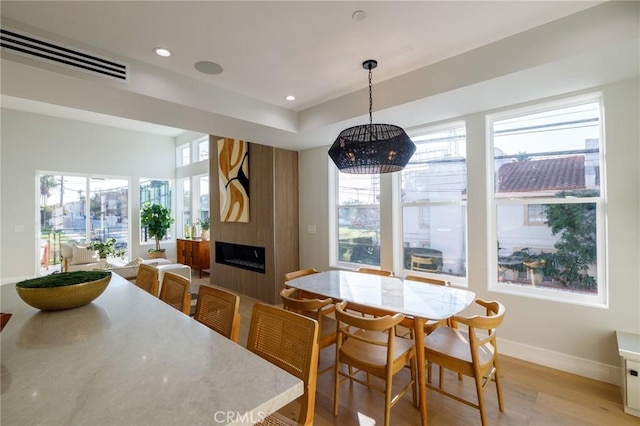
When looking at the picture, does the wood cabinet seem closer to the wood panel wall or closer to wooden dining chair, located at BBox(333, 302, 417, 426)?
the wood panel wall

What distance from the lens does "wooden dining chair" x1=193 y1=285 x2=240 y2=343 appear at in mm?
1564

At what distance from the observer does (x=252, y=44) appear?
247cm

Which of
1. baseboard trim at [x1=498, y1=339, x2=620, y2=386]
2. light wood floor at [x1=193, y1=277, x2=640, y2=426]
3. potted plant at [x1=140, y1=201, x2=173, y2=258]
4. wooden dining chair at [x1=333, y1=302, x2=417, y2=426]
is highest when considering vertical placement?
potted plant at [x1=140, y1=201, x2=173, y2=258]

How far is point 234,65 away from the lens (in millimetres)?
2803

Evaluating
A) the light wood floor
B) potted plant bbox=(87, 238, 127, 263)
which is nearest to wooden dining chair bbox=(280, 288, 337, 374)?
the light wood floor

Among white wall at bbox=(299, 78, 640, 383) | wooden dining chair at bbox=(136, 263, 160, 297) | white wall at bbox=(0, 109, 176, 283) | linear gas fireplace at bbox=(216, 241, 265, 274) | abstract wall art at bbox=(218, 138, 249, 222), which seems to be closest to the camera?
wooden dining chair at bbox=(136, 263, 160, 297)

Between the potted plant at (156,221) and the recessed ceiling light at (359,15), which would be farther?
the potted plant at (156,221)

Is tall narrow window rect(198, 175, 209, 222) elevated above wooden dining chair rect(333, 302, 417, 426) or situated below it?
above

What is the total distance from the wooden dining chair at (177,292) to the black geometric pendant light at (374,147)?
61.6 inches

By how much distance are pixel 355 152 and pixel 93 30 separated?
223 cm

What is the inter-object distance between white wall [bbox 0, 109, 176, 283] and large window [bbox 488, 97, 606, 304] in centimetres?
846

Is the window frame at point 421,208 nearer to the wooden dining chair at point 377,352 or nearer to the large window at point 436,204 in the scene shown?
the large window at point 436,204

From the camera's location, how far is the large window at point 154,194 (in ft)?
27.1

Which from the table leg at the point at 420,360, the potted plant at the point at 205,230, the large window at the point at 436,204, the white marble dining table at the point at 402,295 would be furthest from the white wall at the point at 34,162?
the table leg at the point at 420,360
